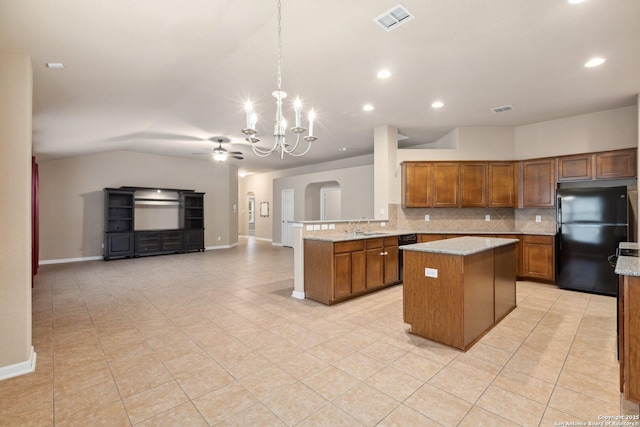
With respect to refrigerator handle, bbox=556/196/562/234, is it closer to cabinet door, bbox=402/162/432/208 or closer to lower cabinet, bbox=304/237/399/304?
cabinet door, bbox=402/162/432/208

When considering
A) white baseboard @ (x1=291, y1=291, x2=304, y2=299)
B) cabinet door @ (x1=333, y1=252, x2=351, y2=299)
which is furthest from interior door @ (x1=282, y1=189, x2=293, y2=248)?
cabinet door @ (x1=333, y1=252, x2=351, y2=299)

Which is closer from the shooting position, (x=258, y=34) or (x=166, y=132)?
(x=258, y=34)

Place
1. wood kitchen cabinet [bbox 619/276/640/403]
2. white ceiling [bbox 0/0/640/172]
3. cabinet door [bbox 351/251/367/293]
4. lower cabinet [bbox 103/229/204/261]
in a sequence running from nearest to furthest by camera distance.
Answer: wood kitchen cabinet [bbox 619/276/640/403] < white ceiling [bbox 0/0/640/172] < cabinet door [bbox 351/251/367/293] < lower cabinet [bbox 103/229/204/261]

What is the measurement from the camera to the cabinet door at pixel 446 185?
228 inches

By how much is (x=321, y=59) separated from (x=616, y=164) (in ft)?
16.0

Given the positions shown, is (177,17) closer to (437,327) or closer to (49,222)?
(437,327)

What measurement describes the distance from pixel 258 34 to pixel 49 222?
7.67 metres

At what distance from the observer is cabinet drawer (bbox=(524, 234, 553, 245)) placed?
195 inches

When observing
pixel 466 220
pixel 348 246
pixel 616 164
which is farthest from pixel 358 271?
pixel 616 164

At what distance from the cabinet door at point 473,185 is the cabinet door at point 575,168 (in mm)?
1149

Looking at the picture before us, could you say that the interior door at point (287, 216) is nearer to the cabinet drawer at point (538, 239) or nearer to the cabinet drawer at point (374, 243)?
the cabinet drawer at point (374, 243)

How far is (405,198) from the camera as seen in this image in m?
5.95

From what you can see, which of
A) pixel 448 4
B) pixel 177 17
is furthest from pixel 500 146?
pixel 177 17

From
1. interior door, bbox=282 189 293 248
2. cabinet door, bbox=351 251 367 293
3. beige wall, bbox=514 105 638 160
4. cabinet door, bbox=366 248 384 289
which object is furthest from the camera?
interior door, bbox=282 189 293 248
